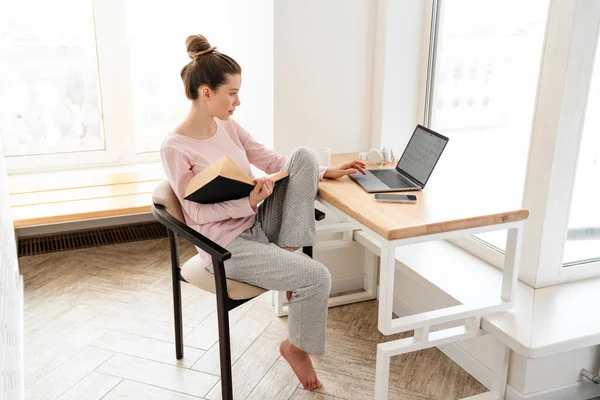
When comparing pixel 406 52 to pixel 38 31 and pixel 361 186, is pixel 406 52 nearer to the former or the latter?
pixel 361 186

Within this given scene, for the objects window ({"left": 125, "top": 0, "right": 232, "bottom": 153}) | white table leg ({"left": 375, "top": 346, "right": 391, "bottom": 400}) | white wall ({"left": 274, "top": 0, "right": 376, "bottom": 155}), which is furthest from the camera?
window ({"left": 125, "top": 0, "right": 232, "bottom": 153})

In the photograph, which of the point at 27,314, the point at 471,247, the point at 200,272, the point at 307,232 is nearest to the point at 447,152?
the point at 471,247

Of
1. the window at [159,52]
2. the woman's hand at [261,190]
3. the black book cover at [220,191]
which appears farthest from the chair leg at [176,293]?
the window at [159,52]

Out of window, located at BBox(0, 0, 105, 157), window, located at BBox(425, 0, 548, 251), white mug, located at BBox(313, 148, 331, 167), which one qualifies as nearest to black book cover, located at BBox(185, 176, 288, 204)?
white mug, located at BBox(313, 148, 331, 167)

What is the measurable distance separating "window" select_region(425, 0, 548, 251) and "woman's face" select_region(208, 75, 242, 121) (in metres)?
0.90

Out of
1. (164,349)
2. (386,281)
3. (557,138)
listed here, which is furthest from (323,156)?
(164,349)

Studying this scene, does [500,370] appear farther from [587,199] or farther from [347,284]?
[347,284]

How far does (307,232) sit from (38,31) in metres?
2.20

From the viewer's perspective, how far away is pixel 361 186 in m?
2.12

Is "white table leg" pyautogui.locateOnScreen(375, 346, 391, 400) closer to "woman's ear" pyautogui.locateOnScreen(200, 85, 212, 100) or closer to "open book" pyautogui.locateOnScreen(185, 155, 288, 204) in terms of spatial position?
"open book" pyautogui.locateOnScreen(185, 155, 288, 204)

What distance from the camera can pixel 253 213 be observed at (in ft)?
6.57

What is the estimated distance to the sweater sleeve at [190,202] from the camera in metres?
1.93

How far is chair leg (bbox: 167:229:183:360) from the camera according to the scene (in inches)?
84.3

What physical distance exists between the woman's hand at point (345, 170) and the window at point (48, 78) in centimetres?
189
